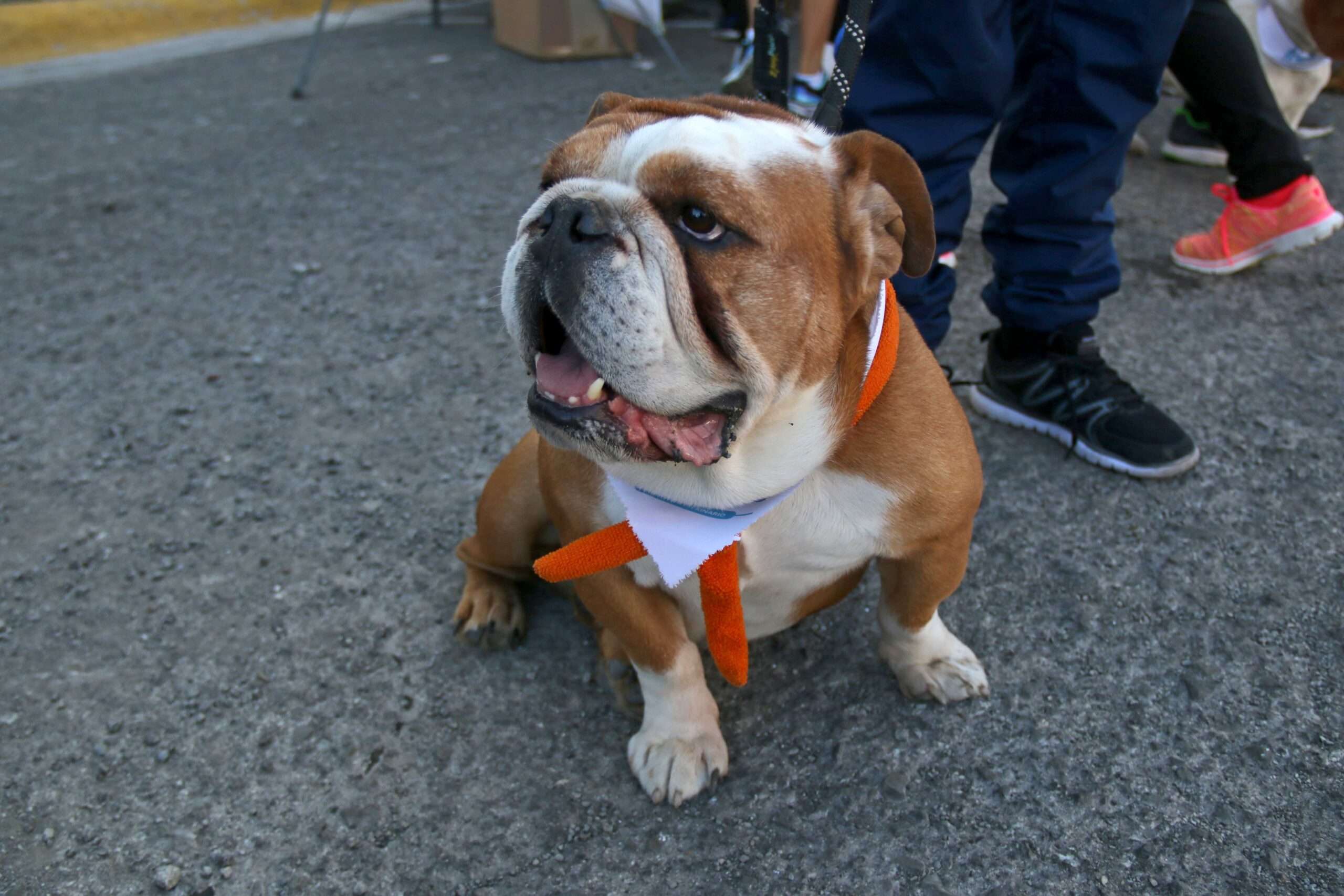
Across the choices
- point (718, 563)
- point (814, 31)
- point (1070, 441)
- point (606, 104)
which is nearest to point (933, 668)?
point (718, 563)

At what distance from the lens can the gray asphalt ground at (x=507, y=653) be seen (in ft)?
5.98

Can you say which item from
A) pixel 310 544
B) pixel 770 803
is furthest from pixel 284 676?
pixel 770 803

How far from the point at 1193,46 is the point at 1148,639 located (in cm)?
275

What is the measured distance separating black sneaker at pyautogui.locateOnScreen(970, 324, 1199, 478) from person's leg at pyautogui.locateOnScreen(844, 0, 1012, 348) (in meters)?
0.53

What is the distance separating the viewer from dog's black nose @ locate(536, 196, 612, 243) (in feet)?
4.83

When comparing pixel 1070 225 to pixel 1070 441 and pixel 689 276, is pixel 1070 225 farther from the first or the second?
pixel 689 276

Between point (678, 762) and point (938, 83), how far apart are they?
5.80 feet

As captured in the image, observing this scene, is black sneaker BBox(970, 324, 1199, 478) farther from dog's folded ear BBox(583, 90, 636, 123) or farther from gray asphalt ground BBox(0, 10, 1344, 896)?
dog's folded ear BBox(583, 90, 636, 123)

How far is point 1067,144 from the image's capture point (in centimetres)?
270

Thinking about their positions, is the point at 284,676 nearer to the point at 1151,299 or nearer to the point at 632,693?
the point at 632,693

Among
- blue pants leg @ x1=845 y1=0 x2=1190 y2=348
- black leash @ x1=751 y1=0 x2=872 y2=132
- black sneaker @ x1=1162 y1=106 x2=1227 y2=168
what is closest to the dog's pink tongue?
black leash @ x1=751 y1=0 x2=872 y2=132

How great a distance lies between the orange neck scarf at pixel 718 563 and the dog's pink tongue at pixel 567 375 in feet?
1.05

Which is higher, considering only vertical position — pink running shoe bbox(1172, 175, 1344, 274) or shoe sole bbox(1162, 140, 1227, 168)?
pink running shoe bbox(1172, 175, 1344, 274)

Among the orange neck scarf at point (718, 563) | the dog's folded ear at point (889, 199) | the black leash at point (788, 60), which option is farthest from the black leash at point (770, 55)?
the orange neck scarf at point (718, 563)
